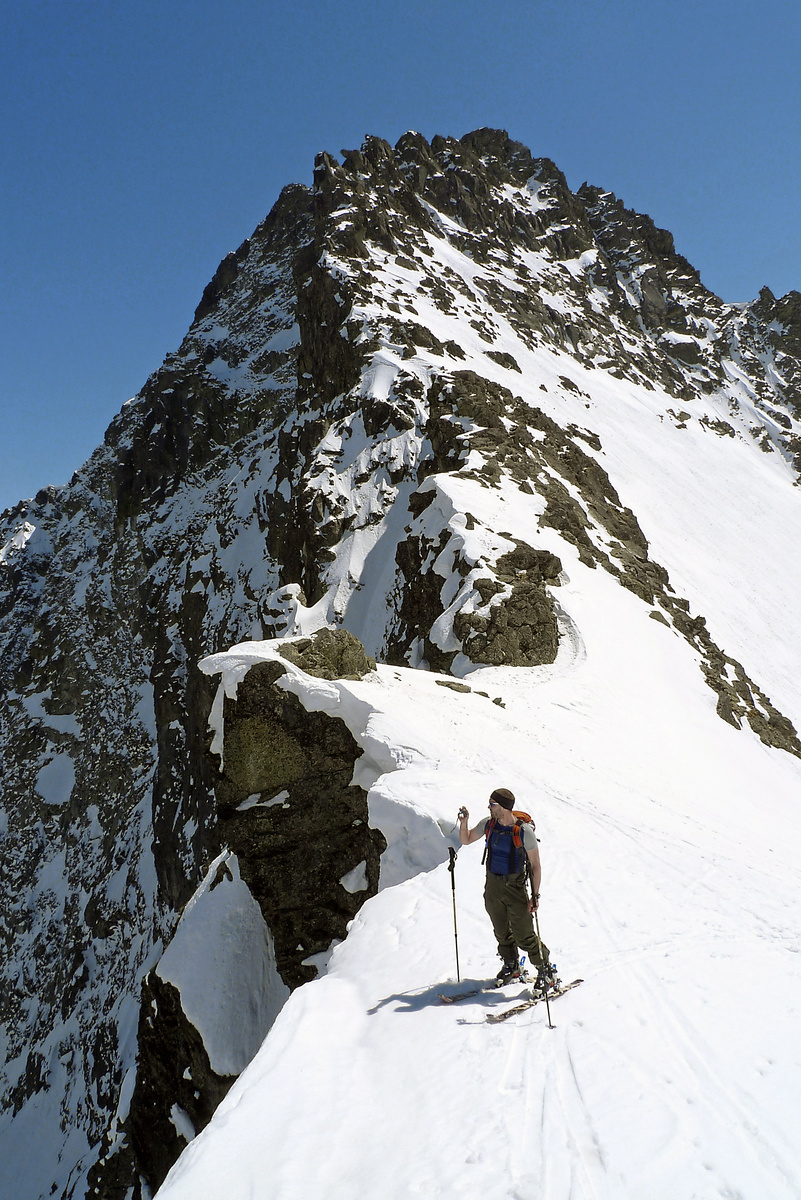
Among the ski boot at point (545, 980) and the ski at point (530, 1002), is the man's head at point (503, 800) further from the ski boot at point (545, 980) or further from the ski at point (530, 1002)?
the ski at point (530, 1002)

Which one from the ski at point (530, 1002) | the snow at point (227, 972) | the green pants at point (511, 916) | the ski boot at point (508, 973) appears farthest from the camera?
the snow at point (227, 972)

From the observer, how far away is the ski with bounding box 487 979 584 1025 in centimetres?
495

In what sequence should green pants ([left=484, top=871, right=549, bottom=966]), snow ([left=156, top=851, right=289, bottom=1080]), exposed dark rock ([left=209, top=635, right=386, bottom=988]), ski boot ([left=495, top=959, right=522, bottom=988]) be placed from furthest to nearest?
snow ([left=156, top=851, right=289, bottom=1080])
exposed dark rock ([left=209, top=635, right=386, bottom=988])
ski boot ([left=495, top=959, right=522, bottom=988])
green pants ([left=484, top=871, right=549, bottom=966])

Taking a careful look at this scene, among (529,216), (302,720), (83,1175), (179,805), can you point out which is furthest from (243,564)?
(529,216)

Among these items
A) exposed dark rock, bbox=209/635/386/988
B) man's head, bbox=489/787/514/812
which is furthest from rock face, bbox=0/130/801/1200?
man's head, bbox=489/787/514/812

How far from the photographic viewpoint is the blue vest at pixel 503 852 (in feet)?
17.7

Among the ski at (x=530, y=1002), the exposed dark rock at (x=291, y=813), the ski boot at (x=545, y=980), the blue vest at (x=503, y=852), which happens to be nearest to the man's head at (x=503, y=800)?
the blue vest at (x=503, y=852)

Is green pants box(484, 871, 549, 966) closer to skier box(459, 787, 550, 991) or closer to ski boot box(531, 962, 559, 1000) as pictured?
skier box(459, 787, 550, 991)

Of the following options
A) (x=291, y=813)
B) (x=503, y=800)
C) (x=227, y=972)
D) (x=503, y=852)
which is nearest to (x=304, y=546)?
(x=291, y=813)

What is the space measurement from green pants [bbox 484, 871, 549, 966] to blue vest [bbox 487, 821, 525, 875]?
0.18ft

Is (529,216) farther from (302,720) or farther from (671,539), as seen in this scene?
(302,720)

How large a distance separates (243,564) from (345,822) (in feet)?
123

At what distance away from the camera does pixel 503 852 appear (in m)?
5.45

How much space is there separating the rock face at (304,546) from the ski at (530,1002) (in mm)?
4849
